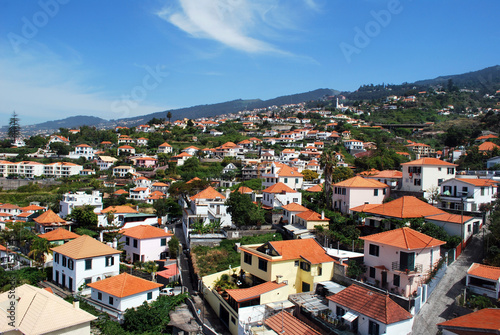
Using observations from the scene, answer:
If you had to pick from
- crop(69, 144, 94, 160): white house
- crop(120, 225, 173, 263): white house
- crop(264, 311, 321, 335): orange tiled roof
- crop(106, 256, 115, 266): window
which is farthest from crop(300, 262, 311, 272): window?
crop(69, 144, 94, 160): white house

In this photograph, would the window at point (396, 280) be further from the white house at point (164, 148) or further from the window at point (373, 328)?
the white house at point (164, 148)

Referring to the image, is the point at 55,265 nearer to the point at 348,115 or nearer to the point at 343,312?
the point at 343,312

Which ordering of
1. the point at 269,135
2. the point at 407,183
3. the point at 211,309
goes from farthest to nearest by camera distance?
the point at 269,135 → the point at 407,183 → the point at 211,309

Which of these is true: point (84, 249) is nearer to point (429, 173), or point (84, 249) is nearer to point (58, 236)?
point (58, 236)

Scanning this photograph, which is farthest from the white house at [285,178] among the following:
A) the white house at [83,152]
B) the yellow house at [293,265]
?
the white house at [83,152]

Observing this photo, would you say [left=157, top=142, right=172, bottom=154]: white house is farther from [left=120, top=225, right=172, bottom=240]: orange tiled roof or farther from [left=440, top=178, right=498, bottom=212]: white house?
[left=440, top=178, right=498, bottom=212]: white house

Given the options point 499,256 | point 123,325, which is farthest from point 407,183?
point 123,325
